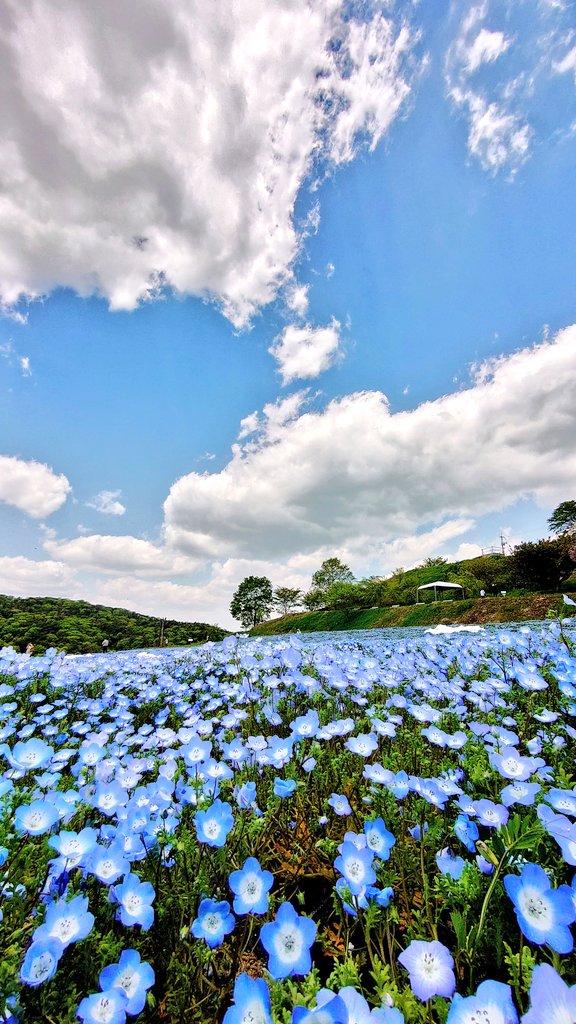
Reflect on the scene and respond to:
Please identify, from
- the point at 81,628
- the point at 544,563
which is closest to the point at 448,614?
the point at 544,563

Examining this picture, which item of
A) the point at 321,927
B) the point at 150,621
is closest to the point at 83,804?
the point at 321,927

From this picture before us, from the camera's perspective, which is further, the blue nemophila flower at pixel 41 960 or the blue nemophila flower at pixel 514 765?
the blue nemophila flower at pixel 514 765

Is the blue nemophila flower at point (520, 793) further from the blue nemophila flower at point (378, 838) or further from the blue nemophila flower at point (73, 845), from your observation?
the blue nemophila flower at point (73, 845)

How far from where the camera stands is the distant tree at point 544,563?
2144 centimetres

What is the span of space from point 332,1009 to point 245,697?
9.44 feet

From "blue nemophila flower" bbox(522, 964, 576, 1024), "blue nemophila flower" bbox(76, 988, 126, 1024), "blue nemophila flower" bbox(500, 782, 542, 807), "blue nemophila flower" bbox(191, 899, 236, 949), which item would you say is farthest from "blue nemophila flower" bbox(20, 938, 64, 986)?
"blue nemophila flower" bbox(500, 782, 542, 807)

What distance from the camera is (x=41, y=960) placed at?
1.08 metres

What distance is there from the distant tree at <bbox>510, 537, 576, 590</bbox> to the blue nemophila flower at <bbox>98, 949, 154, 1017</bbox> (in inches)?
939

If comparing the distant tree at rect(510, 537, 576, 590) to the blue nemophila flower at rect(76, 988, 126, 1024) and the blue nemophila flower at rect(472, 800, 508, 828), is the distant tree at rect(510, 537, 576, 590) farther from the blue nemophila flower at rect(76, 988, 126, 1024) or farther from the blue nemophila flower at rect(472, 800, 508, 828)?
the blue nemophila flower at rect(76, 988, 126, 1024)

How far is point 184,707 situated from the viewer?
3.89 m

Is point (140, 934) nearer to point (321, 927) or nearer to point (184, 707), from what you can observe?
point (321, 927)

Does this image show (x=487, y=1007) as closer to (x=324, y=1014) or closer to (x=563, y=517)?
(x=324, y=1014)

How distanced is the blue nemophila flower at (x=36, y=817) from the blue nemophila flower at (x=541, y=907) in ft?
4.62

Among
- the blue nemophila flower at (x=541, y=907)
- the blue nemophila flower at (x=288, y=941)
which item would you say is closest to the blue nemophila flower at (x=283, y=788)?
the blue nemophila flower at (x=288, y=941)
